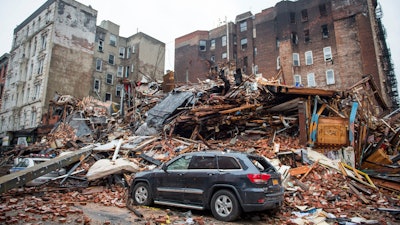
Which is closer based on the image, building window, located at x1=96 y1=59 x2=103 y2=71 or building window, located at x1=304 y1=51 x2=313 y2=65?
building window, located at x1=304 y1=51 x2=313 y2=65

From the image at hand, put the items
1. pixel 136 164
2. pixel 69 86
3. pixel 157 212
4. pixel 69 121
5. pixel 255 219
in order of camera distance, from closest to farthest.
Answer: pixel 255 219
pixel 157 212
pixel 136 164
pixel 69 121
pixel 69 86

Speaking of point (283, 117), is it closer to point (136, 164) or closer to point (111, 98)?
point (136, 164)

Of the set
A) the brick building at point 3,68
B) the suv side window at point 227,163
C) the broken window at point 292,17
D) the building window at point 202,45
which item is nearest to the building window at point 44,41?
the brick building at point 3,68

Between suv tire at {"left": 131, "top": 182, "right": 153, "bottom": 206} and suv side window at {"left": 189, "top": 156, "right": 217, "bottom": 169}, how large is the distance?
5.44 feet

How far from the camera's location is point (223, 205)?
6254mm

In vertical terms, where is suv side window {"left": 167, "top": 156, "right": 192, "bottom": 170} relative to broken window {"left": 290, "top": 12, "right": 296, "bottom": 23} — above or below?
below

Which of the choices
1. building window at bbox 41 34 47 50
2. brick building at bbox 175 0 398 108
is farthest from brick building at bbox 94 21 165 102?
brick building at bbox 175 0 398 108

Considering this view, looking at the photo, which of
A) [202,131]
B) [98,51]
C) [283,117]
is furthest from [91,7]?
[283,117]

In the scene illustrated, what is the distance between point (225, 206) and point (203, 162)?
1351 millimetres

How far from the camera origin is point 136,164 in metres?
10.7

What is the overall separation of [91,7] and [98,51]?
644 centimetres

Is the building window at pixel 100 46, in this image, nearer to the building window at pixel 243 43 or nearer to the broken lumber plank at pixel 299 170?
the building window at pixel 243 43

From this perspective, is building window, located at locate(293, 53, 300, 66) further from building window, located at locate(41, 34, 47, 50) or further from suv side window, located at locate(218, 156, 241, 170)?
building window, located at locate(41, 34, 47, 50)

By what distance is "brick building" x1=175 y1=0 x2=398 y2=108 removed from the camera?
30938 mm
